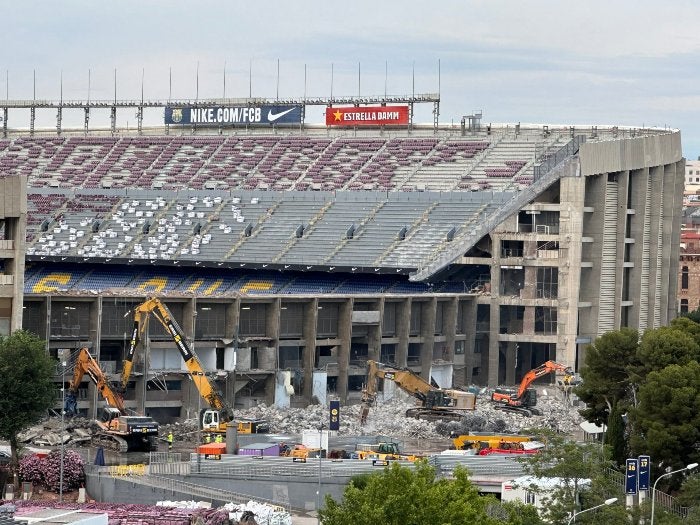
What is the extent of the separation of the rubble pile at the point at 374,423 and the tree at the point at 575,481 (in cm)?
2452

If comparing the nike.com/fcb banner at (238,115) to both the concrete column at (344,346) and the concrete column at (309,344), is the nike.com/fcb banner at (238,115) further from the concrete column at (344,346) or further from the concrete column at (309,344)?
the concrete column at (309,344)

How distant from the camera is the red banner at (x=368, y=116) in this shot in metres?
154

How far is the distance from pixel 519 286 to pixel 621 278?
9.48 m

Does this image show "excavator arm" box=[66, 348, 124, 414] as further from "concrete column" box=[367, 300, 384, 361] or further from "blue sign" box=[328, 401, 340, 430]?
"concrete column" box=[367, 300, 384, 361]

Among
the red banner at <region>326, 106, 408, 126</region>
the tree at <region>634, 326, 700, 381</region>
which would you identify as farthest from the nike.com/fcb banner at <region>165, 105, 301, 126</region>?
the tree at <region>634, 326, 700, 381</region>

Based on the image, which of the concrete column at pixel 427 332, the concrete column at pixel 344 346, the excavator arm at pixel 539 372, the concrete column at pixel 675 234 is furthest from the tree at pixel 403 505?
the concrete column at pixel 675 234

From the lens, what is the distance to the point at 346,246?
133 metres

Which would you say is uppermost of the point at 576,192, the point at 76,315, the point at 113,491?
the point at 576,192

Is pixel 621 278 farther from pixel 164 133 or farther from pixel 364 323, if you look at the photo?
pixel 164 133

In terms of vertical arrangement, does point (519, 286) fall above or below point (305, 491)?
above

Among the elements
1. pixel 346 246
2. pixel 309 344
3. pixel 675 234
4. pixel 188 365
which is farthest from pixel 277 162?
pixel 188 365

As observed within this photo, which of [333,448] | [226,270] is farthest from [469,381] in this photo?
[333,448]

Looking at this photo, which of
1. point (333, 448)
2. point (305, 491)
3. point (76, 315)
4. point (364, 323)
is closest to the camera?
point (305, 491)

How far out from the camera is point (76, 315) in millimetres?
103438
